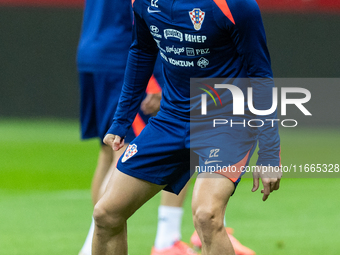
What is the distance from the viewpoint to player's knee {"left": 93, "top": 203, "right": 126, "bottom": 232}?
8.43 feet

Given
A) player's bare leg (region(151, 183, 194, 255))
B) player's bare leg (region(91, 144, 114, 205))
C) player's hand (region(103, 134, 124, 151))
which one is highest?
player's hand (region(103, 134, 124, 151))

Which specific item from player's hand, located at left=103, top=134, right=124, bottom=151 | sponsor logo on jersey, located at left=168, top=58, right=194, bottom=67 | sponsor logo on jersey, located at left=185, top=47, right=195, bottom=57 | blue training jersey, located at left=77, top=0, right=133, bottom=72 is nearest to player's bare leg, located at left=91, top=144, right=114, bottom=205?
blue training jersey, located at left=77, top=0, right=133, bottom=72

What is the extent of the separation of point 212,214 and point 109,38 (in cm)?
159

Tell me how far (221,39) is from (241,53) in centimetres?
11

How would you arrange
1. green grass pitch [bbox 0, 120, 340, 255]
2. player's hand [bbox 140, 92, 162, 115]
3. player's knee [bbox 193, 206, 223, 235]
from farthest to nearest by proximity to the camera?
green grass pitch [bbox 0, 120, 340, 255] < player's hand [bbox 140, 92, 162, 115] < player's knee [bbox 193, 206, 223, 235]

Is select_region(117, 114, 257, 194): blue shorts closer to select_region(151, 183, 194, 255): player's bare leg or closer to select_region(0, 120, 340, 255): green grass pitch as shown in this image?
select_region(151, 183, 194, 255): player's bare leg

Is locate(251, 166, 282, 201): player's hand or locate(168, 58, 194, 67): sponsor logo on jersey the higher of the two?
locate(168, 58, 194, 67): sponsor logo on jersey

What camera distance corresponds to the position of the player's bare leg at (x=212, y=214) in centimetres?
234

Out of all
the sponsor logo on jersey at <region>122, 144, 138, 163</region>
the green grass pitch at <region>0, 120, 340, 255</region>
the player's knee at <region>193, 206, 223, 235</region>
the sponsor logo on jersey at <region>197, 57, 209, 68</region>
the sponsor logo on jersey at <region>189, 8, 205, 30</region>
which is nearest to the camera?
the player's knee at <region>193, 206, 223, 235</region>

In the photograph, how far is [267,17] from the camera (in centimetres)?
1154

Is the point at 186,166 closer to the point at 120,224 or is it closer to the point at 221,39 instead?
the point at 120,224

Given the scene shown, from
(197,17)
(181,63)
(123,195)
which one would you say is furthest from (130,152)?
(197,17)

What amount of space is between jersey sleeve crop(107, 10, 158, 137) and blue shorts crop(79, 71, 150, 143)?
0.53 meters

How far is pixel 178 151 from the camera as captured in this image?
8.63 feet
